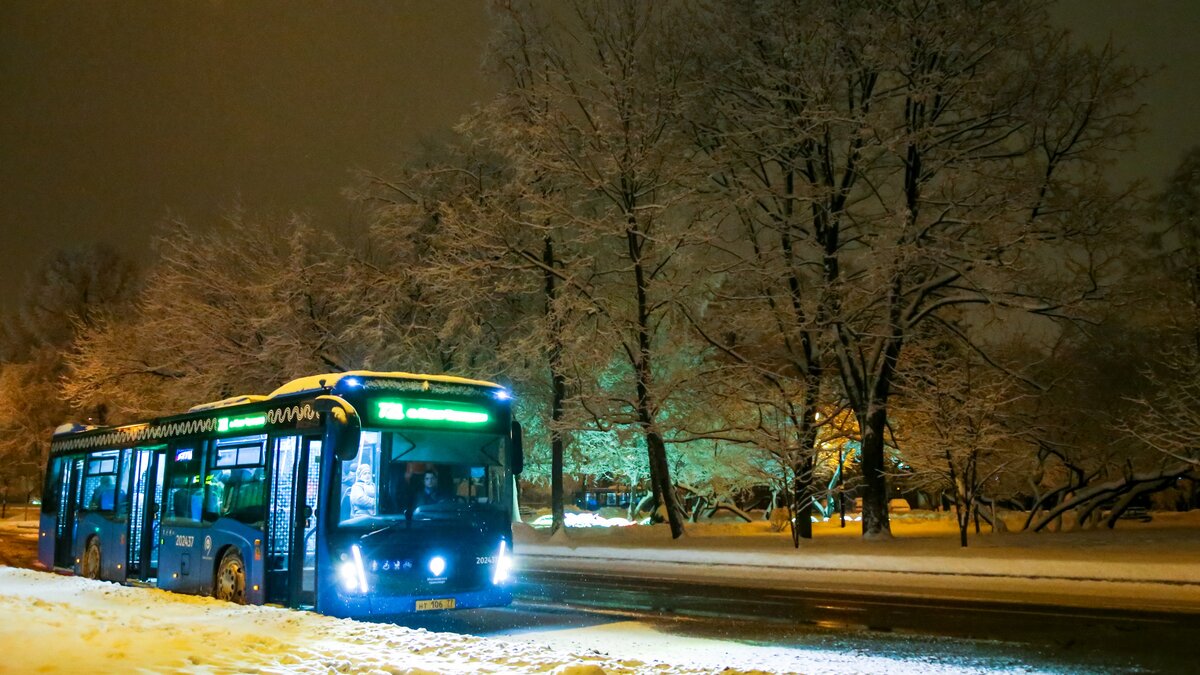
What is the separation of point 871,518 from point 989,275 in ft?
25.0

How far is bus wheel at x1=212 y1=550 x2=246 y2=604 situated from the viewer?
543 inches

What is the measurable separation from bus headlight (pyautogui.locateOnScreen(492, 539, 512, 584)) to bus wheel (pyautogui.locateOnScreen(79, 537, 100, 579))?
1024 centimetres

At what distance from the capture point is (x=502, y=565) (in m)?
13.3

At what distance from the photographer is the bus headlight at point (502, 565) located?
1326 centimetres

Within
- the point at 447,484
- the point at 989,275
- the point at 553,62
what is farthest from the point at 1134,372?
the point at 447,484

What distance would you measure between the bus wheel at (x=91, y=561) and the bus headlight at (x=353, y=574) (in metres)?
9.77

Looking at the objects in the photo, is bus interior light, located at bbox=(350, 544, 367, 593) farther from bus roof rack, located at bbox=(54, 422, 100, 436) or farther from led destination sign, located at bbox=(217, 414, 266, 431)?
bus roof rack, located at bbox=(54, 422, 100, 436)

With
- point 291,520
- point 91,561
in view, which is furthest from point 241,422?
point 91,561

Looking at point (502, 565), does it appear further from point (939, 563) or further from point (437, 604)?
point (939, 563)

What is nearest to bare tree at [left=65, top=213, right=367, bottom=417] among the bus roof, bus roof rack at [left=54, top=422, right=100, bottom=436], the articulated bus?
bus roof rack at [left=54, top=422, right=100, bottom=436]

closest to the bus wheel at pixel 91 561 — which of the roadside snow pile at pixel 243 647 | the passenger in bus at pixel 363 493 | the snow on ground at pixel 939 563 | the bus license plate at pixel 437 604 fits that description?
the roadside snow pile at pixel 243 647

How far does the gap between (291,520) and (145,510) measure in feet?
19.8

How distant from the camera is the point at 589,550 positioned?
30.7 m

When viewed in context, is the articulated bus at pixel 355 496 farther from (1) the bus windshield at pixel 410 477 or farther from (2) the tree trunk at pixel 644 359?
(2) the tree trunk at pixel 644 359
